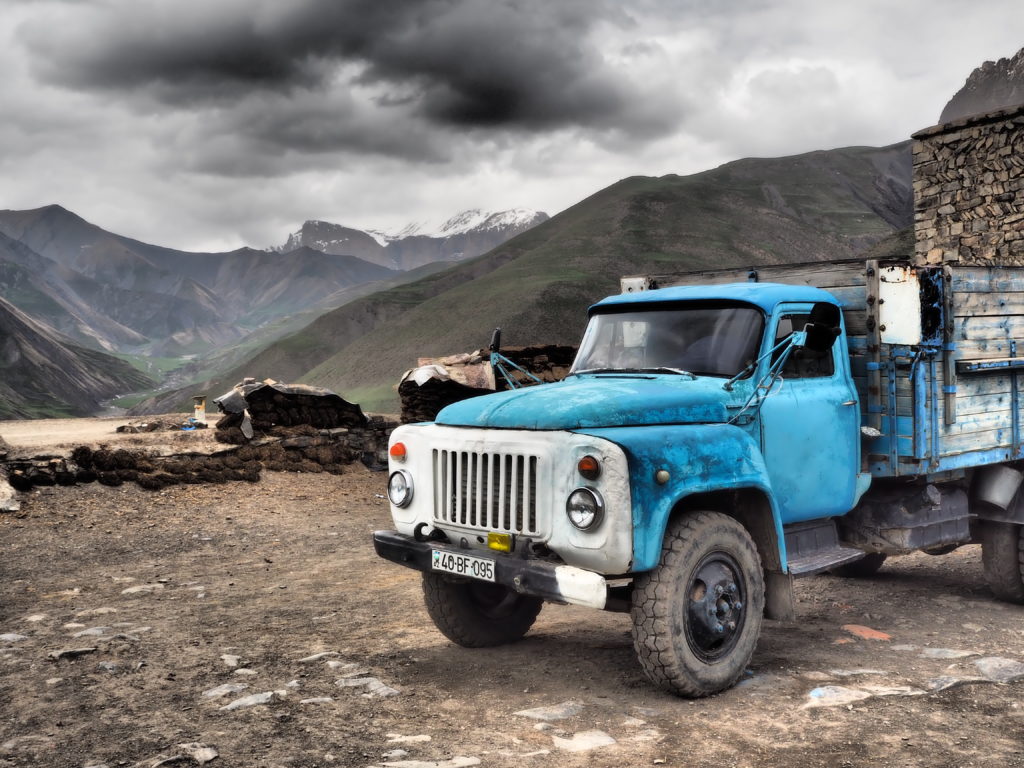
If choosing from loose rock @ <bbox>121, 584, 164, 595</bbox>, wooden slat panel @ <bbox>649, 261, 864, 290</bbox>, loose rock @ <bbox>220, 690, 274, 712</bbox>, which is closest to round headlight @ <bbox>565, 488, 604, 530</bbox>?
loose rock @ <bbox>220, 690, 274, 712</bbox>

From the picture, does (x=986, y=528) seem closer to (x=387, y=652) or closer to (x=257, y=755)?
(x=387, y=652)

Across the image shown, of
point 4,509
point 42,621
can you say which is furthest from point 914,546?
point 4,509

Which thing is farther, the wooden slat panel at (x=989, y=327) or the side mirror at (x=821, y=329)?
the wooden slat panel at (x=989, y=327)

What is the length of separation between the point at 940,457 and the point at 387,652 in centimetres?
421

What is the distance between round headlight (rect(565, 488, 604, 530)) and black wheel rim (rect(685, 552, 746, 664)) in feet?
2.36

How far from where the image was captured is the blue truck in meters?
4.64

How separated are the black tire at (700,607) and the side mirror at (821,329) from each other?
133cm

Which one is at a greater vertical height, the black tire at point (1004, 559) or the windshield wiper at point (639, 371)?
the windshield wiper at point (639, 371)

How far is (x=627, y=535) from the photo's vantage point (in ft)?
14.6

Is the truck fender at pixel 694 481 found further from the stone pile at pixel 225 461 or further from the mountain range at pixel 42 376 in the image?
the mountain range at pixel 42 376

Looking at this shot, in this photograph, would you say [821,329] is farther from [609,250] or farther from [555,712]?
[609,250]

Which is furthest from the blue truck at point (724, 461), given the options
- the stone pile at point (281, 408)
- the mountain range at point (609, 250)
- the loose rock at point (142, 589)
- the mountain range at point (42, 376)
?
the mountain range at point (42, 376)

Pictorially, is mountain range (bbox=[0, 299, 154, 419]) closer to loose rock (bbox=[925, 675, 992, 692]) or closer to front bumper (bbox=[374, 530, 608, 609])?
front bumper (bbox=[374, 530, 608, 609])

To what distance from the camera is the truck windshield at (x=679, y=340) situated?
549 centimetres
